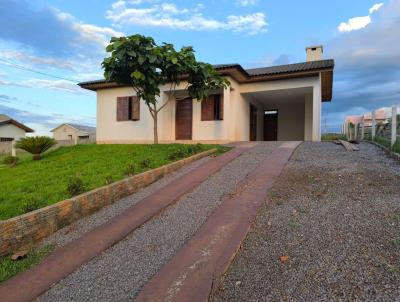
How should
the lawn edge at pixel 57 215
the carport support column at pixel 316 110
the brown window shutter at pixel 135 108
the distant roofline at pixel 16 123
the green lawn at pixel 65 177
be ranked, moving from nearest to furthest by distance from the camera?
1. the lawn edge at pixel 57 215
2. the green lawn at pixel 65 177
3. the carport support column at pixel 316 110
4. the brown window shutter at pixel 135 108
5. the distant roofline at pixel 16 123

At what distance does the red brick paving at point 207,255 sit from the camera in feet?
9.91

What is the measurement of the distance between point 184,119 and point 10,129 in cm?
2546

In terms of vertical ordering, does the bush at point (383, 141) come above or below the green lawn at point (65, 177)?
above

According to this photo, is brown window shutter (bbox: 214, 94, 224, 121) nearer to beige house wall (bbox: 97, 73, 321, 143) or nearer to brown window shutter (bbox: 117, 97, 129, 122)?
beige house wall (bbox: 97, 73, 321, 143)

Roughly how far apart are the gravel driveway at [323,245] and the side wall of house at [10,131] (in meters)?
32.9

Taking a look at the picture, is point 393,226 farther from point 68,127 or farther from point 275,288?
point 68,127

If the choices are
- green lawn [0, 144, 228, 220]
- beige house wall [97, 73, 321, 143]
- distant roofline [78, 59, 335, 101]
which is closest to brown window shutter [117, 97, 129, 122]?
beige house wall [97, 73, 321, 143]

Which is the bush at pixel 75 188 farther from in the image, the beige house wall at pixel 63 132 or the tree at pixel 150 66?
the beige house wall at pixel 63 132

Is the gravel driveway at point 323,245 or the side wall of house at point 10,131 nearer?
the gravel driveway at point 323,245

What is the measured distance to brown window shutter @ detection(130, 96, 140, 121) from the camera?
1521 cm

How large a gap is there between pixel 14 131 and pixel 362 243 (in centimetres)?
3627

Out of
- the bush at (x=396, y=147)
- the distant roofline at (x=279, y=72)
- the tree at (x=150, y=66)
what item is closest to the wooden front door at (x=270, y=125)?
the distant roofline at (x=279, y=72)

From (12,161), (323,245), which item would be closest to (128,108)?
(12,161)

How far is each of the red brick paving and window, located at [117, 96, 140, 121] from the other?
1062 centimetres
